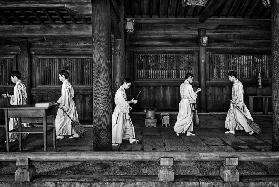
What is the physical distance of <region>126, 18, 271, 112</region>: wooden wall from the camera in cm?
1198

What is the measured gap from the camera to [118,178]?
16.0 feet

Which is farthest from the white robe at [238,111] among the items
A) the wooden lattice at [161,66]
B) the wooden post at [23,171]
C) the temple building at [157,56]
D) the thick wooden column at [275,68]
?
the wooden post at [23,171]

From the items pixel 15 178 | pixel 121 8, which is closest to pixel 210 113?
pixel 121 8

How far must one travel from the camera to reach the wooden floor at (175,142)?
735 centimetres

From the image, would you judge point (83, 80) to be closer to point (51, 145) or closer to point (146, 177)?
point (51, 145)

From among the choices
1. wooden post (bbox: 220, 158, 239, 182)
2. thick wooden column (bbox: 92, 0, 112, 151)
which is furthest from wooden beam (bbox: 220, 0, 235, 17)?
wooden post (bbox: 220, 158, 239, 182)

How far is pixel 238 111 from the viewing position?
946 cm

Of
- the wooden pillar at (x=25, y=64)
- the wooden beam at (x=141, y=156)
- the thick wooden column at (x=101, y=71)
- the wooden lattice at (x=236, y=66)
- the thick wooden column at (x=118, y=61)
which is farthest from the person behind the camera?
the wooden lattice at (x=236, y=66)

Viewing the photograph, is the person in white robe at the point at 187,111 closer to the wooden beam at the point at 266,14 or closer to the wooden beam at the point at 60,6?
the wooden beam at the point at 60,6

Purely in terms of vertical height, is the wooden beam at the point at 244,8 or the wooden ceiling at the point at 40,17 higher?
the wooden beam at the point at 244,8

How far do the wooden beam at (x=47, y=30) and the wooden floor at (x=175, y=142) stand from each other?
3.88 metres

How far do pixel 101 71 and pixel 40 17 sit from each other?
5353 mm

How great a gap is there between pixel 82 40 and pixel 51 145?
5.73 m

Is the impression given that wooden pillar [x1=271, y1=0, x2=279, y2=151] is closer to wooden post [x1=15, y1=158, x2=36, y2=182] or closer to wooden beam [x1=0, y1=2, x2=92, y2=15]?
wooden beam [x1=0, y1=2, x2=92, y2=15]
